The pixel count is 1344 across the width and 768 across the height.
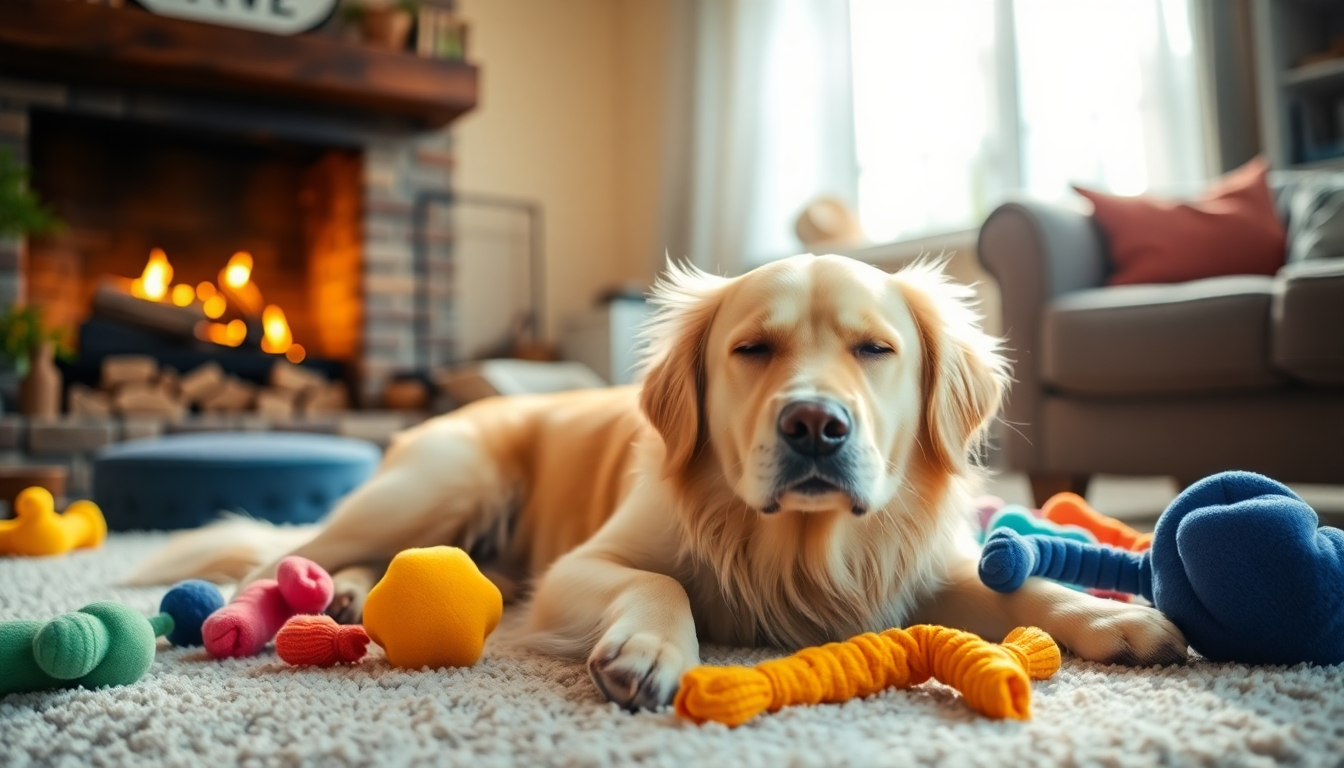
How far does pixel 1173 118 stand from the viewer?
4273mm

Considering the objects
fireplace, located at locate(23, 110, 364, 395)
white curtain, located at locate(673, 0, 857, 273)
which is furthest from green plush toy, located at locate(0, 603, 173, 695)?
white curtain, located at locate(673, 0, 857, 273)

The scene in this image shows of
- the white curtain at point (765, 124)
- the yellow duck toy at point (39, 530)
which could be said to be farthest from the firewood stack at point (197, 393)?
the white curtain at point (765, 124)

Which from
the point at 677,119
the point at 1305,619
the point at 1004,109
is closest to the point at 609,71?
the point at 677,119

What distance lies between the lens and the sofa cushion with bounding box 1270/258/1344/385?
7.41 feet

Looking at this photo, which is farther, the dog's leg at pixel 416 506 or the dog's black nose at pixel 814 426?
the dog's leg at pixel 416 506

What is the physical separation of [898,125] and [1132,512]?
272 centimetres

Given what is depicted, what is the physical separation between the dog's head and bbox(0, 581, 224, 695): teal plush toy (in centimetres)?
72

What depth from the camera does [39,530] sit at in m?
2.45

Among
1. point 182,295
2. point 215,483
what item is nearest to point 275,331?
point 182,295

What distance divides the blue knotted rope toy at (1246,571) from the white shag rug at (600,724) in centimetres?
4

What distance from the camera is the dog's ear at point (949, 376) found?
56.9 inches

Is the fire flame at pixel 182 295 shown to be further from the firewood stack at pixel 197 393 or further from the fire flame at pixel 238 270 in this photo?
the firewood stack at pixel 197 393

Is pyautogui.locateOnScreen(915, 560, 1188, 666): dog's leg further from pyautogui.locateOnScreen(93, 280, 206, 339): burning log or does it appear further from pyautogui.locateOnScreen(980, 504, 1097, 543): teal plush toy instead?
pyautogui.locateOnScreen(93, 280, 206, 339): burning log

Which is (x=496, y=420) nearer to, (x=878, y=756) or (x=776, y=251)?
(x=878, y=756)
